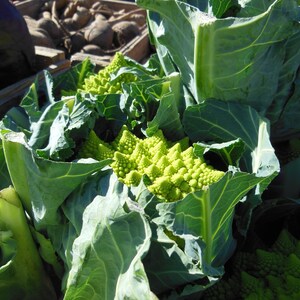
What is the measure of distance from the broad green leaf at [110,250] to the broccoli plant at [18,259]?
0.17m

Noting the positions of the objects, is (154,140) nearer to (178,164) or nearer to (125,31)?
(178,164)

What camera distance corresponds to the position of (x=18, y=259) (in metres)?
0.90

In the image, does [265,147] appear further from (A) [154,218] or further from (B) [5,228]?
(B) [5,228]

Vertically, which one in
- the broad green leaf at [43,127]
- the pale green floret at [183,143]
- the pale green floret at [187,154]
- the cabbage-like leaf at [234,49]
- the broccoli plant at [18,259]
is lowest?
the broccoli plant at [18,259]

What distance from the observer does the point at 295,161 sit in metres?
1.04

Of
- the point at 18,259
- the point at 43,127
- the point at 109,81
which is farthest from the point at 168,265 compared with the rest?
the point at 109,81

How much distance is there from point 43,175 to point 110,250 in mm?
209

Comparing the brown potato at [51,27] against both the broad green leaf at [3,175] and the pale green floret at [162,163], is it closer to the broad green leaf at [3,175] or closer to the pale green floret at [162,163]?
the broad green leaf at [3,175]

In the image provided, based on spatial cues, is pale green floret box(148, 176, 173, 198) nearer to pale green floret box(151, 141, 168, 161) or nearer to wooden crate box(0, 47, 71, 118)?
pale green floret box(151, 141, 168, 161)

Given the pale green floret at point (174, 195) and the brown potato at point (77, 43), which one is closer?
the pale green floret at point (174, 195)

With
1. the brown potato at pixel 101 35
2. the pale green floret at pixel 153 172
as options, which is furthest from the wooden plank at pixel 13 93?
the brown potato at pixel 101 35

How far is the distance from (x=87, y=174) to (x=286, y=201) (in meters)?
0.50

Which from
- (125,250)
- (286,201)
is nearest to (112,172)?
(125,250)

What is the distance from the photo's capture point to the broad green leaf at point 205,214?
0.75m
